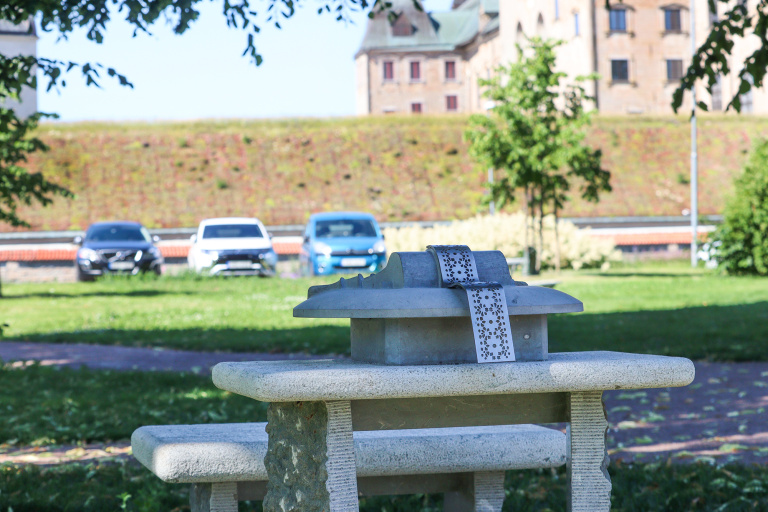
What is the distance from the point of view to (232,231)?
1014 inches

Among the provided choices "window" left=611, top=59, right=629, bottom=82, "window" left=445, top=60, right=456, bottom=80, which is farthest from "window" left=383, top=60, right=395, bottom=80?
"window" left=611, top=59, right=629, bottom=82

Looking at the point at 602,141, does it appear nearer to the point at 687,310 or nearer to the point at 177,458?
the point at 687,310

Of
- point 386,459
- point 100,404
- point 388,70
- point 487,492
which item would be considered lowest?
point 100,404

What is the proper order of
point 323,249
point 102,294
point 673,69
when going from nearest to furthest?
point 102,294 → point 323,249 → point 673,69

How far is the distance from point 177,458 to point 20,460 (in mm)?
3094

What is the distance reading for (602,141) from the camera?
4138cm

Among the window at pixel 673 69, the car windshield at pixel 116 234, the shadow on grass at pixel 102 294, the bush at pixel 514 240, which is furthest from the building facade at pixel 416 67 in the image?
the shadow on grass at pixel 102 294

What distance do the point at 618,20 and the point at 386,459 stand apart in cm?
4944

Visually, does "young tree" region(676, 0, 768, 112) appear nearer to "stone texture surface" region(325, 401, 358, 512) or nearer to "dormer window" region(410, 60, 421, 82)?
"stone texture surface" region(325, 401, 358, 512)

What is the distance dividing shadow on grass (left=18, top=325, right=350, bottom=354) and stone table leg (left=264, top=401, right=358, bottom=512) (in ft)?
25.7

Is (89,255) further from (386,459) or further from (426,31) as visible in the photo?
(426,31)

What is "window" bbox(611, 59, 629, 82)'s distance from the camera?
49594mm

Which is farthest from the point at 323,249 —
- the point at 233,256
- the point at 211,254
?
the point at 211,254

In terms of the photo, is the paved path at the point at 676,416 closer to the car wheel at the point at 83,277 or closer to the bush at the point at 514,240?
the car wheel at the point at 83,277
